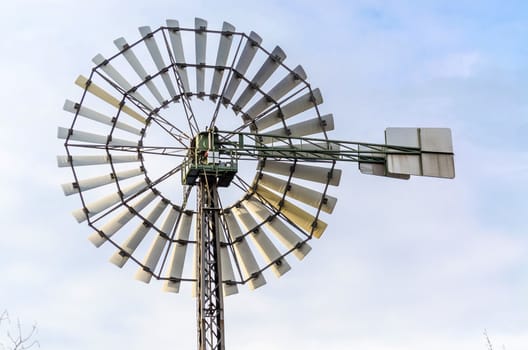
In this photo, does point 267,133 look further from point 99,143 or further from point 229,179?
point 99,143

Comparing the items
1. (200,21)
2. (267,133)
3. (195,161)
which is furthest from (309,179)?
(200,21)

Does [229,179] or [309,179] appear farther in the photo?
[309,179]

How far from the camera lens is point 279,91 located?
79.3 feet

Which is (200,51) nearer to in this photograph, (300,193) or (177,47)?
(177,47)

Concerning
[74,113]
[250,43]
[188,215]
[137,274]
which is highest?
[250,43]

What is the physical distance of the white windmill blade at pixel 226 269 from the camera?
2391cm

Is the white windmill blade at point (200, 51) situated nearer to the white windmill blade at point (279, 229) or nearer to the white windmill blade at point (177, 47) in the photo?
the white windmill blade at point (177, 47)

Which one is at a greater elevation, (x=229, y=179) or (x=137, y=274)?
(x=229, y=179)

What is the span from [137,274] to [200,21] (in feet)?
22.8

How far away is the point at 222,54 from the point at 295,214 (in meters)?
4.76

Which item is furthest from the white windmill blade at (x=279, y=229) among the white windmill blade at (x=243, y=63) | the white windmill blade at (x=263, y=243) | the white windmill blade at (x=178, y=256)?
the white windmill blade at (x=243, y=63)

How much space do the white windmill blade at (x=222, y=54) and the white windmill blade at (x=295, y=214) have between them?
3.02m

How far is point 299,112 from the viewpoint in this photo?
80.1 feet

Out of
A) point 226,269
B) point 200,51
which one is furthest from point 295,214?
point 200,51
